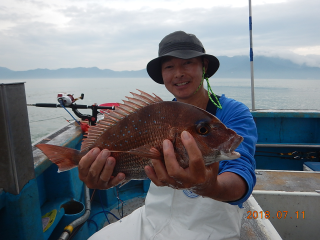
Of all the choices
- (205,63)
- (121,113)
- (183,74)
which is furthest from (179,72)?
(121,113)

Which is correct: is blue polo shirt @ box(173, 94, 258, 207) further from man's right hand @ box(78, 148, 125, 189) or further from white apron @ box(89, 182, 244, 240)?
man's right hand @ box(78, 148, 125, 189)

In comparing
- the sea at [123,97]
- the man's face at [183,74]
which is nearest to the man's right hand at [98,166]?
the sea at [123,97]

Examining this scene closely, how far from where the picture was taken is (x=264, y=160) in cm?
575

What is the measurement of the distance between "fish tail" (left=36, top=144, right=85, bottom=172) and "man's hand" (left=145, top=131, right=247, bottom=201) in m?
0.66

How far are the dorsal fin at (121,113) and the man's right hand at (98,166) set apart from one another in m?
0.14

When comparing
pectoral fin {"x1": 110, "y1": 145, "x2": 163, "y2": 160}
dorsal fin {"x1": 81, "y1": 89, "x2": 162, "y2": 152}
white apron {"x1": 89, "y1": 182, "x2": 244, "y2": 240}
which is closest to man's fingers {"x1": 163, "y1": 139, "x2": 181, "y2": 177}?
pectoral fin {"x1": 110, "y1": 145, "x2": 163, "y2": 160}

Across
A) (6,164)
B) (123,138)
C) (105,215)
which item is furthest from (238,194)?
(105,215)

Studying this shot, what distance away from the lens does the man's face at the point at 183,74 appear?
2168 mm

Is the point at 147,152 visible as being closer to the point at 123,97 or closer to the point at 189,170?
the point at 189,170

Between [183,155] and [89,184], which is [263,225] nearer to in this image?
[183,155]

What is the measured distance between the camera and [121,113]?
5.64 ft

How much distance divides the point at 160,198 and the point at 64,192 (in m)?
1.88

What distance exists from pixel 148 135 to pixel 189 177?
445 millimetres

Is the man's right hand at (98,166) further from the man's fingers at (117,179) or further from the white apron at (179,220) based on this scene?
the white apron at (179,220)
